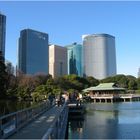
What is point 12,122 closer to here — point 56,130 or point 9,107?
point 56,130

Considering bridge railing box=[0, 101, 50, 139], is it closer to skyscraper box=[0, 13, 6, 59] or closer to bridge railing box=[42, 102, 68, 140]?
bridge railing box=[42, 102, 68, 140]

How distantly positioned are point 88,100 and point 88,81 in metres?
27.4

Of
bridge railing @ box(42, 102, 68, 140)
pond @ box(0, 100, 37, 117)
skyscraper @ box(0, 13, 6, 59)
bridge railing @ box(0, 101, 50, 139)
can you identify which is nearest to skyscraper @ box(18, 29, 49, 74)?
skyscraper @ box(0, 13, 6, 59)

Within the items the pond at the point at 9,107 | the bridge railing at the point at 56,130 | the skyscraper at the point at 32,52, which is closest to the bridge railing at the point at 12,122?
the bridge railing at the point at 56,130

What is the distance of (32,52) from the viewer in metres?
175

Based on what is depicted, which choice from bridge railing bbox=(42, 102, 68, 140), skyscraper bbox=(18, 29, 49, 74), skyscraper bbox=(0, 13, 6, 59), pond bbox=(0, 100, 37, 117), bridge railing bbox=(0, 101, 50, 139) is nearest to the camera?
bridge railing bbox=(42, 102, 68, 140)

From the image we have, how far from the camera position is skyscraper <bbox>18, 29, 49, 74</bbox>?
16850 cm

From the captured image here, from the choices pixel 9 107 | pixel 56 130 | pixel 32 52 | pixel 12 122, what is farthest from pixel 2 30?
pixel 56 130

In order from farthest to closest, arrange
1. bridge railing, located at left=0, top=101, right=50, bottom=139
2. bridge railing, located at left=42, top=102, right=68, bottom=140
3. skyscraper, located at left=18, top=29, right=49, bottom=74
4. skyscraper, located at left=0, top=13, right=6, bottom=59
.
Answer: skyscraper, located at left=18, top=29, right=49, bottom=74 → skyscraper, located at left=0, top=13, right=6, bottom=59 → bridge railing, located at left=0, top=101, right=50, bottom=139 → bridge railing, located at left=42, top=102, right=68, bottom=140

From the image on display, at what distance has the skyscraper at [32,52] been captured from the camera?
6634 inches

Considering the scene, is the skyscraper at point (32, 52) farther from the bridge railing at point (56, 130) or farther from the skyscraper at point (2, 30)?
the bridge railing at point (56, 130)

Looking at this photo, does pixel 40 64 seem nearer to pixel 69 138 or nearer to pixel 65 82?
pixel 65 82

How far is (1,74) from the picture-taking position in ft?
172

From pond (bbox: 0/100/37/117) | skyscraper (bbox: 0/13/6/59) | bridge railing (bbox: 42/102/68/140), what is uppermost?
skyscraper (bbox: 0/13/6/59)
